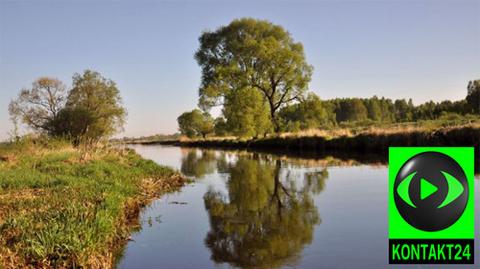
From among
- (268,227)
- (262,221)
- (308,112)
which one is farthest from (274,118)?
(268,227)

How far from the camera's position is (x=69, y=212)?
20.0 ft

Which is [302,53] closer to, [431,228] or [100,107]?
[100,107]

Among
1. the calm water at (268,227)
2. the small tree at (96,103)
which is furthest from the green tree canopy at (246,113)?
the calm water at (268,227)

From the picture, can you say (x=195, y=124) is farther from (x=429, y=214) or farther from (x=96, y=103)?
(x=429, y=214)

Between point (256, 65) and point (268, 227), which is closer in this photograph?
point (268, 227)

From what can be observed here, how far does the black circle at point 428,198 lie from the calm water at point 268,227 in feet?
1.96

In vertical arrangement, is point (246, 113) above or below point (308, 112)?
below

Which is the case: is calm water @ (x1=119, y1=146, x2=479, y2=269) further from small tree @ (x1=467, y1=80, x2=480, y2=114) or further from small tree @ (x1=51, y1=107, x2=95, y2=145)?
small tree @ (x1=467, y1=80, x2=480, y2=114)

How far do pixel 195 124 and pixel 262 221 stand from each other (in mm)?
55711

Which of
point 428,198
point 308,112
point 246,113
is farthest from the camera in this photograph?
point 308,112

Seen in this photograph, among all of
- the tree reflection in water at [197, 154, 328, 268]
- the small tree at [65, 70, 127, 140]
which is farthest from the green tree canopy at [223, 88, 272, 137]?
the tree reflection in water at [197, 154, 328, 268]

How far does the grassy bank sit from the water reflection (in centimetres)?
150

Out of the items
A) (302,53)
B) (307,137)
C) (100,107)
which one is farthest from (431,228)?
(302,53)

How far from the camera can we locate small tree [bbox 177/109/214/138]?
60.0m
